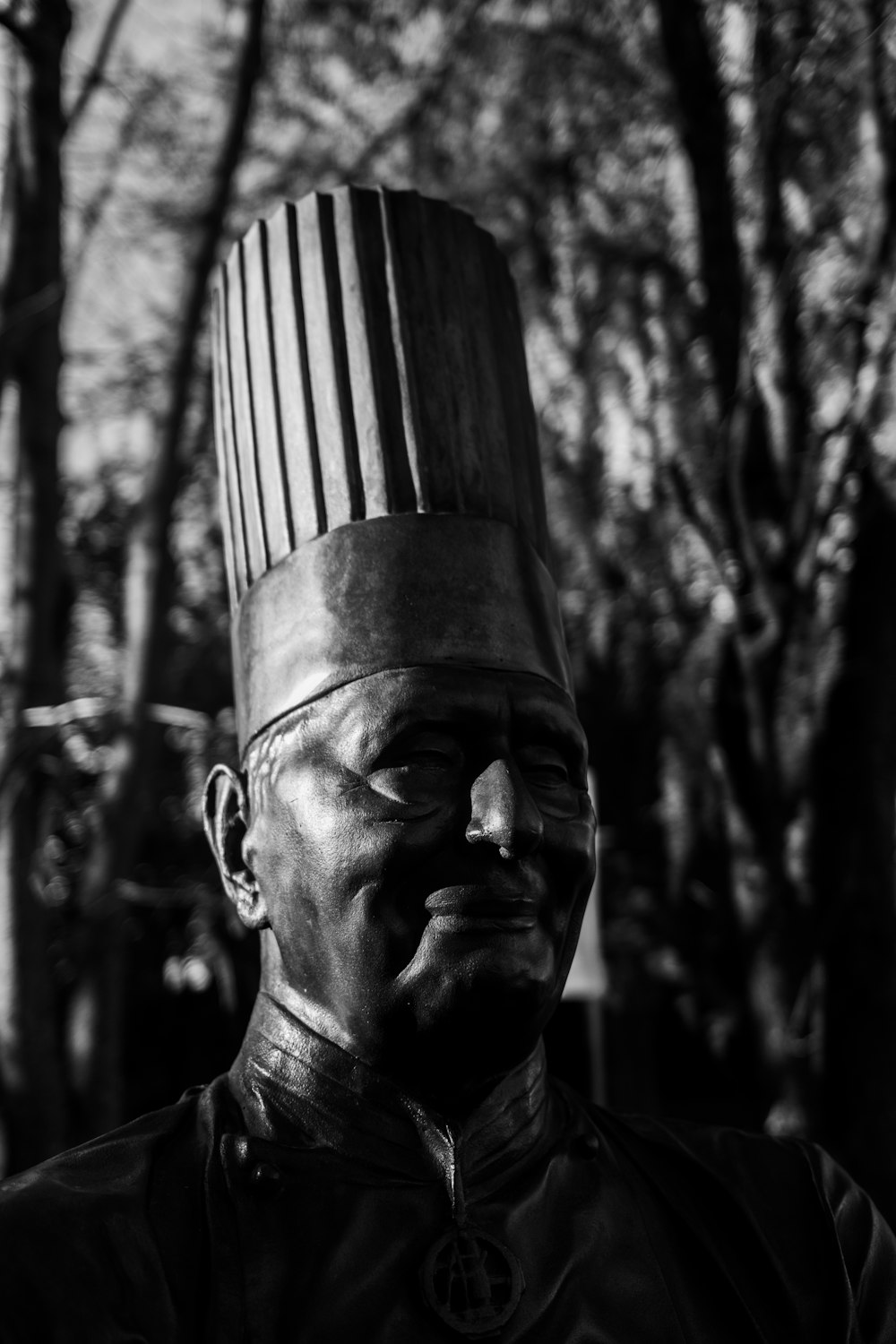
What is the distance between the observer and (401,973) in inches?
78.9

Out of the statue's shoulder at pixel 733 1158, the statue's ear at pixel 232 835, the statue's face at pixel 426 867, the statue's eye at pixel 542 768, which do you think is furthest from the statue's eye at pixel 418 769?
the statue's shoulder at pixel 733 1158

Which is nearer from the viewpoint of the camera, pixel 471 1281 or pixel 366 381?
pixel 471 1281

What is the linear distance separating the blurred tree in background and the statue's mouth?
3261 millimetres

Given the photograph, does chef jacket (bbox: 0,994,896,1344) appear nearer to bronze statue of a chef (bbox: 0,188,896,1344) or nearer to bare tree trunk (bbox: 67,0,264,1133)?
bronze statue of a chef (bbox: 0,188,896,1344)

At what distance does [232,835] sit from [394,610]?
1.50 feet

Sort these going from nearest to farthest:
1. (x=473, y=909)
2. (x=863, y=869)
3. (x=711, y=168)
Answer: (x=473, y=909) < (x=863, y=869) < (x=711, y=168)

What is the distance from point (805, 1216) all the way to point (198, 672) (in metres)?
7.23

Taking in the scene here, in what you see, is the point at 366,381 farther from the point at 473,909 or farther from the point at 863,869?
the point at 863,869

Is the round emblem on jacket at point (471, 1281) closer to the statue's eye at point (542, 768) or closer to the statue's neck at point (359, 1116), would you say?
the statue's neck at point (359, 1116)

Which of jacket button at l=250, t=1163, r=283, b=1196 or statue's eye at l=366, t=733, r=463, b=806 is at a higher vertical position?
statue's eye at l=366, t=733, r=463, b=806

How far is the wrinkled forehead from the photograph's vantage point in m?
2.08

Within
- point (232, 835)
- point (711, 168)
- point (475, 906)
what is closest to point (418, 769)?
point (475, 906)

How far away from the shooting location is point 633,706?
9.19m

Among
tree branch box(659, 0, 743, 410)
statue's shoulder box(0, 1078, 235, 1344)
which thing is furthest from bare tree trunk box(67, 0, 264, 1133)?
statue's shoulder box(0, 1078, 235, 1344)
